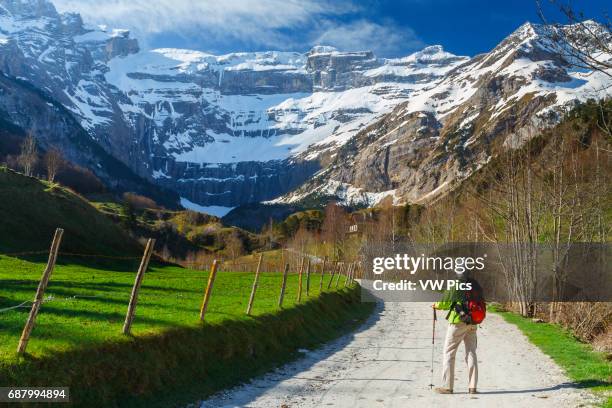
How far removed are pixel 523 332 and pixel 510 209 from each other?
44.7ft

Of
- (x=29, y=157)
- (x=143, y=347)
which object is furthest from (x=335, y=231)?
(x=143, y=347)

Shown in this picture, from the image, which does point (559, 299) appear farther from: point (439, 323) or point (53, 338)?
point (53, 338)

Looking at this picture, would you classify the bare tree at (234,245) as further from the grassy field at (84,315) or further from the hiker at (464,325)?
the hiker at (464,325)

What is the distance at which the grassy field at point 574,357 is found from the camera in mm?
13872

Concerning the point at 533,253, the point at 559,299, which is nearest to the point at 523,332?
the point at 559,299

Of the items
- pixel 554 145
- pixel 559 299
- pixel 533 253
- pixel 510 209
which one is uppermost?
pixel 554 145

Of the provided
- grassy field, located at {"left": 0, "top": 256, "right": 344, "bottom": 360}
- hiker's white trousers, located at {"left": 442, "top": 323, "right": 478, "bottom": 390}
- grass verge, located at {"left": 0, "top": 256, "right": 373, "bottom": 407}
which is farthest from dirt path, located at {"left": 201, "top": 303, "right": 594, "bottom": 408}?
grassy field, located at {"left": 0, "top": 256, "right": 344, "bottom": 360}

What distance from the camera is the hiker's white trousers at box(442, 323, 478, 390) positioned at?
43.6 ft

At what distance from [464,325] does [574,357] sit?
25.0ft

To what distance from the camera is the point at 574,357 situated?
60.4 ft

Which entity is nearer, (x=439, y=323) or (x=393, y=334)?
(x=393, y=334)

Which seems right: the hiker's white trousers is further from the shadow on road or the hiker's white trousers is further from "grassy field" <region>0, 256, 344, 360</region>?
"grassy field" <region>0, 256, 344, 360</region>

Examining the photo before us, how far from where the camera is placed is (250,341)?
1725 centimetres

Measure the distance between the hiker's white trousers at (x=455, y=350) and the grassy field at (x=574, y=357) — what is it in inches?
111
